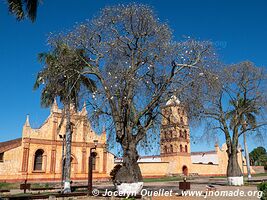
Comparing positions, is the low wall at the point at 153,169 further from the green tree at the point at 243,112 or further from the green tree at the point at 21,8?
the green tree at the point at 21,8

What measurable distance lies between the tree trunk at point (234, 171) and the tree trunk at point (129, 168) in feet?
39.9

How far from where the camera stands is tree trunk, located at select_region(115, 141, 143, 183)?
558 inches

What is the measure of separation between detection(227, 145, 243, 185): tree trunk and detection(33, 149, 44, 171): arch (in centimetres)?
2258

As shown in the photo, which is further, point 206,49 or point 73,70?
point 73,70

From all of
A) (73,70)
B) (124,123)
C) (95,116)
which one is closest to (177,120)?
(124,123)

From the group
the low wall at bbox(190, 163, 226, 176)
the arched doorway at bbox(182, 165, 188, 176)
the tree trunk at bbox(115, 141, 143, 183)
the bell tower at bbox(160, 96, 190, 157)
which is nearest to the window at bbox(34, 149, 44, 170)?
the bell tower at bbox(160, 96, 190, 157)

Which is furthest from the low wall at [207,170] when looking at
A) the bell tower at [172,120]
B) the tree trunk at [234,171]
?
the bell tower at [172,120]

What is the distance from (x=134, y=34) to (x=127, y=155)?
651 centimetres

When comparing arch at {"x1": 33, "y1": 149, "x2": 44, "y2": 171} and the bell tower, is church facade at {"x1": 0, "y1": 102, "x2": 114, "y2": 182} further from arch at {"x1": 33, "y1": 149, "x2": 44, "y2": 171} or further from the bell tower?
the bell tower

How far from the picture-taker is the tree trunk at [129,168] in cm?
1417

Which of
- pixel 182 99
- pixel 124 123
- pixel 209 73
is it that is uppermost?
pixel 209 73

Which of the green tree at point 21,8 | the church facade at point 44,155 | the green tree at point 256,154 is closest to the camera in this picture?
the green tree at point 21,8

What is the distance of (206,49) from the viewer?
15297mm

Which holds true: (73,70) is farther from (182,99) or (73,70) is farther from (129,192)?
(129,192)
